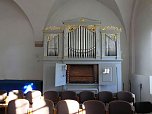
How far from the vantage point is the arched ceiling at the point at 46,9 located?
11.0 meters

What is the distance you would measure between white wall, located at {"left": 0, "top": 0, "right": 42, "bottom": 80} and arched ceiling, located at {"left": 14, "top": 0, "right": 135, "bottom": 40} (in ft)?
2.26

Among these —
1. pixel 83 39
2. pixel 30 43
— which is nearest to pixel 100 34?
pixel 83 39

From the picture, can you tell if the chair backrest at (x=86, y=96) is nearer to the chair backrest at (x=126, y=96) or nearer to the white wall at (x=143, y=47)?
the chair backrest at (x=126, y=96)

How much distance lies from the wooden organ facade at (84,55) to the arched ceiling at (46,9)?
5.04 ft

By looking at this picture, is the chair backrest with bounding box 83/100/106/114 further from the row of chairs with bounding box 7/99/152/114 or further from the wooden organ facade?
the wooden organ facade

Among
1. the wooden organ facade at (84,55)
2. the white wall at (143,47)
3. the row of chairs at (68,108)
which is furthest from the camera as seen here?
the wooden organ facade at (84,55)

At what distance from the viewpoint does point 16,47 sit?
12086mm

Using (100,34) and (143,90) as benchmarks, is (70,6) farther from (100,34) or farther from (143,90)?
(143,90)

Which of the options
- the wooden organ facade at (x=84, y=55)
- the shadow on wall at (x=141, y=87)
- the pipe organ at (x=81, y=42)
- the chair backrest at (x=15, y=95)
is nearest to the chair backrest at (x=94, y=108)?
the chair backrest at (x=15, y=95)

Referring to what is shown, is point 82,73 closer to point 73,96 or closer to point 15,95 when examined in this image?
point 73,96

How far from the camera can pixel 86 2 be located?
1206cm

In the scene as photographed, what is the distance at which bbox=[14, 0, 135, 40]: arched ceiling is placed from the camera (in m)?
11.0

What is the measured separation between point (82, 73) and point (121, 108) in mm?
4450

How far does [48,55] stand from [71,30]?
1.55 m
